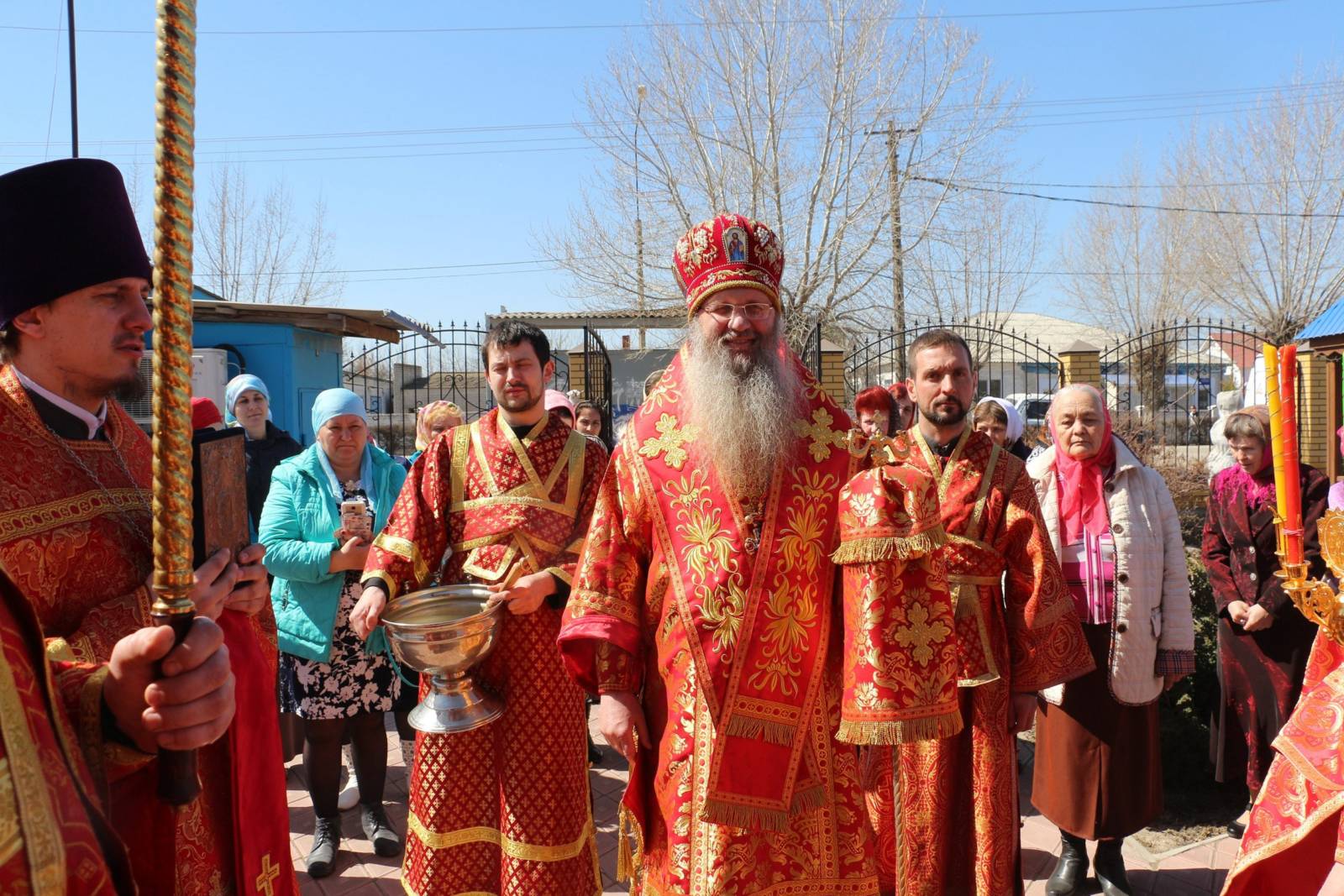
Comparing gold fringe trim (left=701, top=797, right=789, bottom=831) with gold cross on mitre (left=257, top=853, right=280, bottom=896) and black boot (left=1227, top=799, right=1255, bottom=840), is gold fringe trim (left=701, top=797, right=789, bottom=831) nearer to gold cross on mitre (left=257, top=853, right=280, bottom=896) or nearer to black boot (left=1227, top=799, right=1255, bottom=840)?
gold cross on mitre (left=257, top=853, right=280, bottom=896)

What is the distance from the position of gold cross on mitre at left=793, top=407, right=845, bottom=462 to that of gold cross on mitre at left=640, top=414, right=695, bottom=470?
336 mm

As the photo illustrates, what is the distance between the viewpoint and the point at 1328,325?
15070 mm

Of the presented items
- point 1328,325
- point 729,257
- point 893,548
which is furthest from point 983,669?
point 1328,325

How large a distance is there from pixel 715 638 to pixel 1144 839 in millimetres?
3159

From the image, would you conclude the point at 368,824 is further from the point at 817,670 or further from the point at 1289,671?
the point at 1289,671

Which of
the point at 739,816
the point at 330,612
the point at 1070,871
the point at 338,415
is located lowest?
the point at 1070,871

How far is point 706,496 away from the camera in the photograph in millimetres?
2723

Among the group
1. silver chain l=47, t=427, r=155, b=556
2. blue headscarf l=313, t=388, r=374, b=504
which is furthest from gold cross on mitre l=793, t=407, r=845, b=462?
blue headscarf l=313, t=388, r=374, b=504

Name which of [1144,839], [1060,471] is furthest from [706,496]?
[1144,839]

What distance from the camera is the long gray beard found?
2.72 m

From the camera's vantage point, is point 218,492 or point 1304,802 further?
point 1304,802

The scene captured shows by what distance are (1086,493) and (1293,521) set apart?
79.6 inches

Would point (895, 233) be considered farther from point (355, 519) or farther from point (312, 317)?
point (355, 519)

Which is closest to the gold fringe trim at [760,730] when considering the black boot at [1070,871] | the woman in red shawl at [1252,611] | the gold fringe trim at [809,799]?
the gold fringe trim at [809,799]
